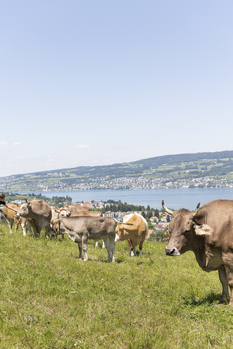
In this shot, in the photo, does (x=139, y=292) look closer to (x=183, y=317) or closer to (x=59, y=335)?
(x=183, y=317)

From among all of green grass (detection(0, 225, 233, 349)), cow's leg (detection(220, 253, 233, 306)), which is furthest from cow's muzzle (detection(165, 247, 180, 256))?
green grass (detection(0, 225, 233, 349))

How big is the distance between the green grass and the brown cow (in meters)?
1.08

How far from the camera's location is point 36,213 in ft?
50.7

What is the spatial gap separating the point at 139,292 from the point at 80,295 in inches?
79.7

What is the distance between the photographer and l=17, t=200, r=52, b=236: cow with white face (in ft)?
49.7

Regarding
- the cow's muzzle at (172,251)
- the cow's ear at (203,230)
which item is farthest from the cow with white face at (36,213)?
the cow's ear at (203,230)

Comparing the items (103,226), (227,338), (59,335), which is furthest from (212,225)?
(103,226)

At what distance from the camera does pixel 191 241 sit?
725 cm

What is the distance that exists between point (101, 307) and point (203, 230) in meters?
3.04

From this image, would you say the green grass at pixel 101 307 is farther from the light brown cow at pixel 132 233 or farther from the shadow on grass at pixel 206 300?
the light brown cow at pixel 132 233

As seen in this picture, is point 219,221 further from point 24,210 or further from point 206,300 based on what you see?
point 24,210

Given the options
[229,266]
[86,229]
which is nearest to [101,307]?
[229,266]

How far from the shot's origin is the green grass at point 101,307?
199 inches

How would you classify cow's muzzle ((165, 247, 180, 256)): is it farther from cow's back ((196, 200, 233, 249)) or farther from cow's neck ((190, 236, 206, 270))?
cow's back ((196, 200, 233, 249))
